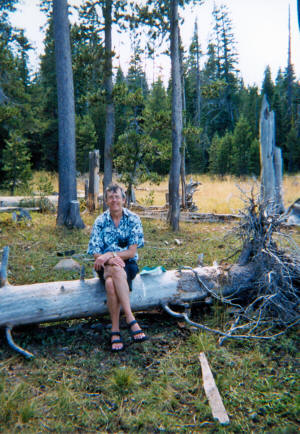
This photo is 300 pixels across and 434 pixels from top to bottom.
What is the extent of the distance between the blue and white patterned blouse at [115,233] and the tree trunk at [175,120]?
5.09 metres

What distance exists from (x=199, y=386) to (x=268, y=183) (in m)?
7.87

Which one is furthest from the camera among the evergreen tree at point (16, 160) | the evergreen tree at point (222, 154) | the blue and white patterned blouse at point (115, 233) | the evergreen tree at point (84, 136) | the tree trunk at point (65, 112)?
the evergreen tree at point (222, 154)

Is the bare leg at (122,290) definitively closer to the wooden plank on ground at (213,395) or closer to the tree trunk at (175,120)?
the wooden plank on ground at (213,395)

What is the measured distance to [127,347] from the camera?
3.34m

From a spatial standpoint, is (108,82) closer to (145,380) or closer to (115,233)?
(115,233)

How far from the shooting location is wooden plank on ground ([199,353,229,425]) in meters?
2.34

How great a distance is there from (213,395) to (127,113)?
857 cm

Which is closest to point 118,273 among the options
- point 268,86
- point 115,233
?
point 115,233

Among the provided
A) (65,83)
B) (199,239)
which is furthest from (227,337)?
(65,83)

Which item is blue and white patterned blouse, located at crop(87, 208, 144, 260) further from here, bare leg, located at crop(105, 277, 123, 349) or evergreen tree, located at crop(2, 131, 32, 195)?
evergreen tree, located at crop(2, 131, 32, 195)

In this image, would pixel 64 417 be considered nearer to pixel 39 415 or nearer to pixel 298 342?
pixel 39 415

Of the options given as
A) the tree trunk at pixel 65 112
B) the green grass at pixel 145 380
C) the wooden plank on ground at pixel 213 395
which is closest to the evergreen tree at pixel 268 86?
the tree trunk at pixel 65 112

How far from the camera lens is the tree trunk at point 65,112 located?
27.9 ft

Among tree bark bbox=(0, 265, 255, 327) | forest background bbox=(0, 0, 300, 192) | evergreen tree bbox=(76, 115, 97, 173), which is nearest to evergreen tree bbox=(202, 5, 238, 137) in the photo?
forest background bbox=(0, 0, 300, 192)
